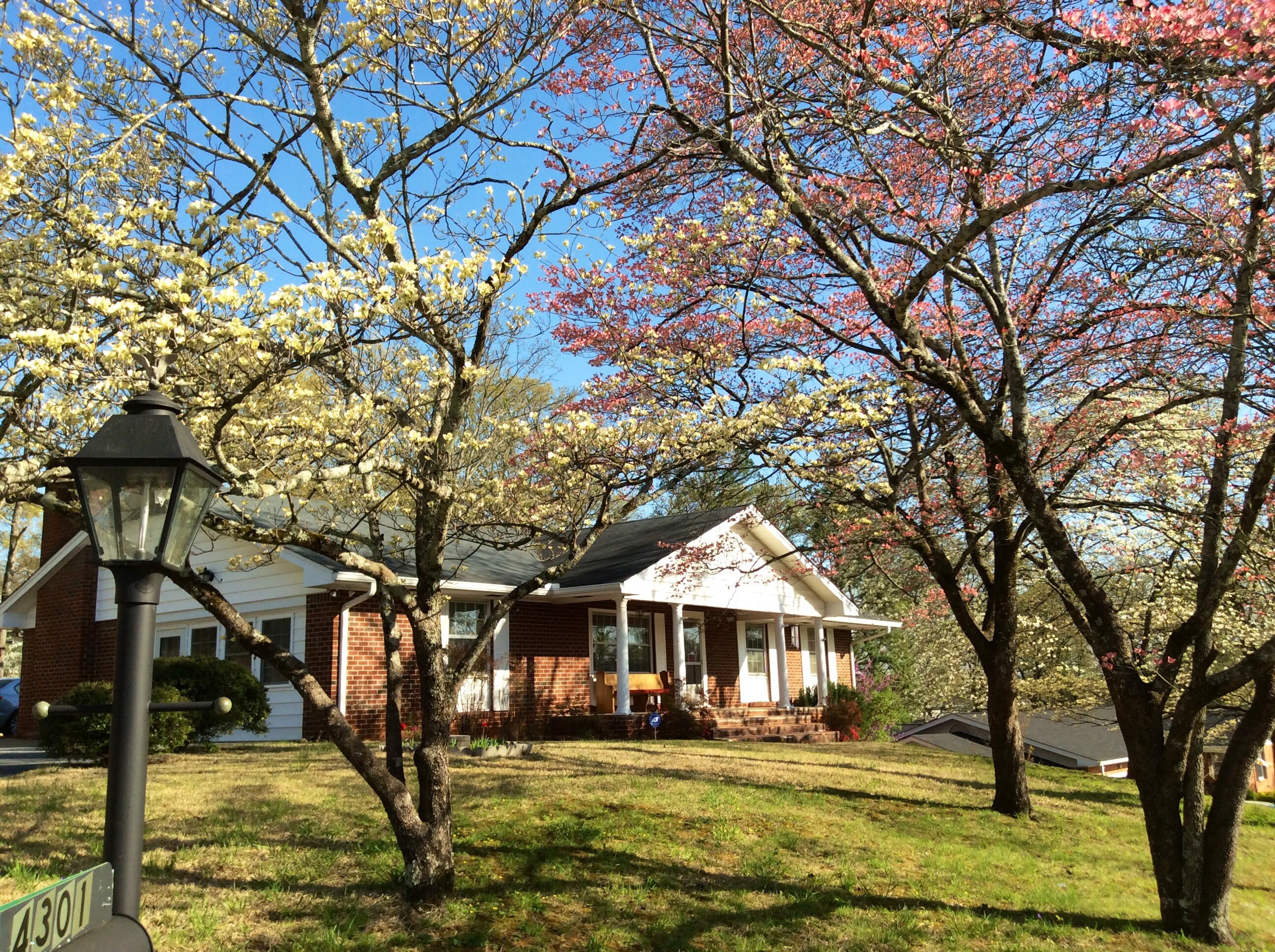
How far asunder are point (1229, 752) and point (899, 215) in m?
5.34

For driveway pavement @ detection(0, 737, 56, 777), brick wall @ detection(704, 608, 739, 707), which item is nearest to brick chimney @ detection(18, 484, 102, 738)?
driveway pavement @ detection(0, 737, 56, 777)

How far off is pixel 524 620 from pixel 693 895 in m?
10.9

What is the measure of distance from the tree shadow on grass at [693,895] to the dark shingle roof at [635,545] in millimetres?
8495

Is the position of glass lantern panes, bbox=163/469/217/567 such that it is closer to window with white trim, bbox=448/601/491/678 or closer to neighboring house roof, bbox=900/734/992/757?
window with white trim, bbox=448/601/491/678

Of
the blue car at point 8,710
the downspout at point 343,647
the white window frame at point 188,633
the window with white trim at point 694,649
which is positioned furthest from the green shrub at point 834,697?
the blue car at point 8,710

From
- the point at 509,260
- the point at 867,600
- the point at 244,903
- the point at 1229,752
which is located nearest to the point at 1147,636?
the point at 1229,752

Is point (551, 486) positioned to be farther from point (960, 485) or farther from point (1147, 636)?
point (1147, 636)

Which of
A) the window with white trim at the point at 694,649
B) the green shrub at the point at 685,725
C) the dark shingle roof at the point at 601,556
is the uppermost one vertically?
the dark shingle roof at the point at 601,556

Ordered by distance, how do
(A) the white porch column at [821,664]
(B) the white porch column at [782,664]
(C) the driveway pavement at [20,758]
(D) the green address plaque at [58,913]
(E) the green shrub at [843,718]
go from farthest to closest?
(A) the white porch column at [821,664] < (B) the white porch column at [782,664] < (E) the green shrub at [843,718] < (C) the driveway pavement at [20,758] < (D) the green address plaque at [58,913]

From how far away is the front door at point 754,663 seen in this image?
2266 centimetres

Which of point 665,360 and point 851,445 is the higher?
point 665,360

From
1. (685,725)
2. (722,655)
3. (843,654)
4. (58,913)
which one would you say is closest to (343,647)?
(685,725)

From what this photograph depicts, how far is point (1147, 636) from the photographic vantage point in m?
13.1

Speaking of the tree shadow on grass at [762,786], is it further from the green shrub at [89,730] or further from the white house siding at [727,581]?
the green shrub at [89,730]
